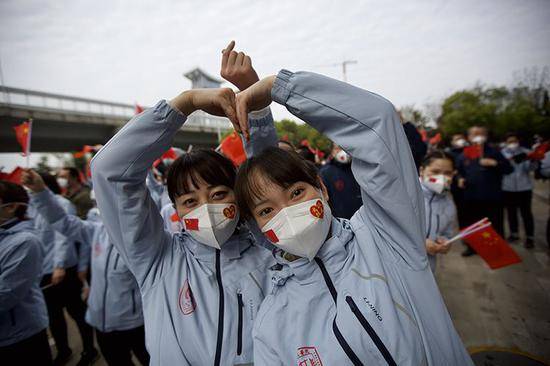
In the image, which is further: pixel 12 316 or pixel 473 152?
pixel 473 152

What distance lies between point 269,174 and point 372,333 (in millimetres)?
687

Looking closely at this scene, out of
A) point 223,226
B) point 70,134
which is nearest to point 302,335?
point 223,226

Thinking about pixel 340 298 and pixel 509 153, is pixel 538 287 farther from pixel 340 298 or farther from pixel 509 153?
pixel 340 298

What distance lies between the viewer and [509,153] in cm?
530

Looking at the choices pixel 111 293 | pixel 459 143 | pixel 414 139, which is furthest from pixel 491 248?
pixel 459 143

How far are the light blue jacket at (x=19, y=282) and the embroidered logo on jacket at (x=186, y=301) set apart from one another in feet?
5.59

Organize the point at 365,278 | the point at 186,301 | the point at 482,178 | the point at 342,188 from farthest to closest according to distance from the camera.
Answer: the point at 482,178 → the point at 342,188 → the point at 186,301 → the point at 365,278

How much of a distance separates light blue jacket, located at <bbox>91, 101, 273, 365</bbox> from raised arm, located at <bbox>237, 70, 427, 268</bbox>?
1.56 ft

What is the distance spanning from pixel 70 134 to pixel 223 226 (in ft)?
62.7

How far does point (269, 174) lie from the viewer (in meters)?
1.15

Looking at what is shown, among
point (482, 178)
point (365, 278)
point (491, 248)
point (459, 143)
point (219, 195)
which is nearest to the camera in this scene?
point (365, 278)

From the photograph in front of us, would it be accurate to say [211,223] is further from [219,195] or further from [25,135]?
[25,135]

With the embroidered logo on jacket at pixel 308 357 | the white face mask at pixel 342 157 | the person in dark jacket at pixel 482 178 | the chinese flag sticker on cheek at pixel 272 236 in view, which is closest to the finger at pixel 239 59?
the chinese flag sticker on cheek at pixel 272 236

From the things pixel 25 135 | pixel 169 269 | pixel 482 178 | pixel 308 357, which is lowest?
pixel 482 178
